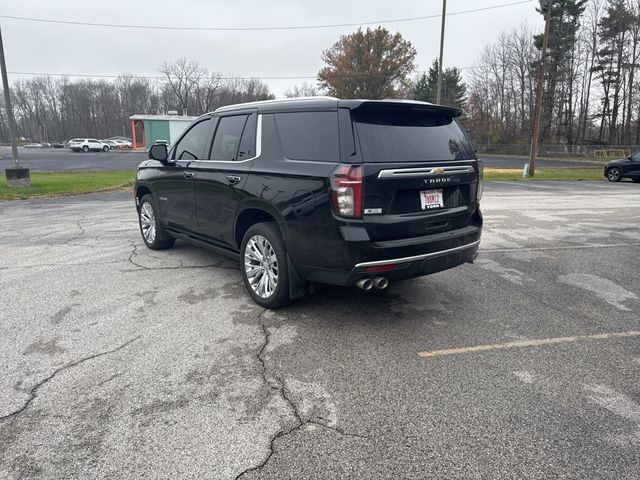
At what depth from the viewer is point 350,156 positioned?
3.60 meters

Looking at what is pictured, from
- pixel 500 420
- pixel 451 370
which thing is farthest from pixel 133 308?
pixel 500 420

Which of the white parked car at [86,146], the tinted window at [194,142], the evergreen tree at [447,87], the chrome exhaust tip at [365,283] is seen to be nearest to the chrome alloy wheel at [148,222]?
the tinted window at [194,142]

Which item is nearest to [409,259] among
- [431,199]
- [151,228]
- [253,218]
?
[431,199]

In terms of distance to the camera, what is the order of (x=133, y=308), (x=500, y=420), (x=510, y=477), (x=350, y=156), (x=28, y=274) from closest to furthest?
(x=510, y=477)
(x=500, y=420)
(x=350, y=156)
(x=133, y=308)
(x=28, y=274)

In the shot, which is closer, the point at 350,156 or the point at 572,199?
the point at 350,156

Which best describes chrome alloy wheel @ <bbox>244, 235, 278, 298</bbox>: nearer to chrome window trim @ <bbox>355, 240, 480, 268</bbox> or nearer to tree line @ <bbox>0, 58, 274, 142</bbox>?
chrome window trim @ <bbox>355, 240, 480, 268</bbox>

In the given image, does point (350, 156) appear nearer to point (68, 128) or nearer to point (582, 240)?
point (582, 240)

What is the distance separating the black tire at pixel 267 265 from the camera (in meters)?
4.16

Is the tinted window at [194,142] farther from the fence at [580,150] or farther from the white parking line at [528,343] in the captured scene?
the fence at [580,150]

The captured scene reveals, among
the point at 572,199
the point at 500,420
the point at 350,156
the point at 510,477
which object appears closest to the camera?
the point at 510,477

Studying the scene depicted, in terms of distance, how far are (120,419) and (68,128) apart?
368ft

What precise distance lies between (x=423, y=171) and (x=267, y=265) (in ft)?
5.59

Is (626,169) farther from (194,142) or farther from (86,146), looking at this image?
(86,146)

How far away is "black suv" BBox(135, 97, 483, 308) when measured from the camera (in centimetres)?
360
